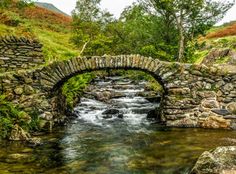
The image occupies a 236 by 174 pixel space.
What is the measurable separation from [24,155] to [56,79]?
422 cm

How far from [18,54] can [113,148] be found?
247 inches

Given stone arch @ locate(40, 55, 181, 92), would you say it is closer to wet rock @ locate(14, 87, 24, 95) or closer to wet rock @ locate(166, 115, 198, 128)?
wet rock @ locate(14, 87, 24, 95)

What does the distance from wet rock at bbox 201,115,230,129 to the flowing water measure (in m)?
0.57

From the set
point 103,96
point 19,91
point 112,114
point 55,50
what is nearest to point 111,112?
point 112,114

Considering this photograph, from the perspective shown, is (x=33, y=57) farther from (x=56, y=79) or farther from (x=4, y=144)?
(x=4, y=144)

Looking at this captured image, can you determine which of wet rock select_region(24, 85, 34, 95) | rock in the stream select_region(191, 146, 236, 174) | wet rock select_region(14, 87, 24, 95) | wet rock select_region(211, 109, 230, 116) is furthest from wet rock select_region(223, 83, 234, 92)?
wet rock select_region(14, 87, 24, 95)

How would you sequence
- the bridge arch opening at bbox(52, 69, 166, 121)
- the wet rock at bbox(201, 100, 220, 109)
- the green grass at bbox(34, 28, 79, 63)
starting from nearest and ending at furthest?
the wet rock at bbox(201, 100, 220, 109) < the bridge arch opening at bbox(52, 69, 166, 121) < the green grass at bbox(34, 28, 79, 63)

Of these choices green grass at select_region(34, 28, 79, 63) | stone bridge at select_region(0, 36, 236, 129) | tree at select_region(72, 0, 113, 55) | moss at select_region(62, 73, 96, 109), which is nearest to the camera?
stone bridge at select_region(0, 36, 236, 129)

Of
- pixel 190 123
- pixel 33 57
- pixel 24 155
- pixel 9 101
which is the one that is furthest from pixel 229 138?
pixel 33 57

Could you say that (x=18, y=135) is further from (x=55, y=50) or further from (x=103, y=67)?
(x=55, y=50)

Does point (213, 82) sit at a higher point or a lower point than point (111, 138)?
higher

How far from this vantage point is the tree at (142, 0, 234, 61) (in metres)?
22.1

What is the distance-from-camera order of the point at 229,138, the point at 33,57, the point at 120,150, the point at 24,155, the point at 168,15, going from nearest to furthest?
the point at 24,155
the point at 120,150
the point at 229,138
the point at 33,57
the point at 168,15

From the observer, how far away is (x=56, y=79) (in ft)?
42.0
